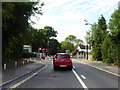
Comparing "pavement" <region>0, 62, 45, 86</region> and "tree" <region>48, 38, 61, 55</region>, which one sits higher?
"tree" <region>48, 38, 61, 55</region>

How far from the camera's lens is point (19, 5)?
1662 centimetres

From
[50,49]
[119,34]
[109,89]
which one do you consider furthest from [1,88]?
[50,49]

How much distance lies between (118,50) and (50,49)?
81747mm

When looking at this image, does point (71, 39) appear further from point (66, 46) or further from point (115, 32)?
point (115, 32)

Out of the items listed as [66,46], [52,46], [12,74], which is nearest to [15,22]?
[12,74]

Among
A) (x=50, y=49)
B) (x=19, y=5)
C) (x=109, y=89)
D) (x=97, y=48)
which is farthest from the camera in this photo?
(x=50, y=49)

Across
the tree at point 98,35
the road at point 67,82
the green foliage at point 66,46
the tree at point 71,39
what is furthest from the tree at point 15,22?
the tree at point 71,39

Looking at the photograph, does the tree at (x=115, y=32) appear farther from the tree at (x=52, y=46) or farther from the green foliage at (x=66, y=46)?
the green foliage at (x=66, y=46)

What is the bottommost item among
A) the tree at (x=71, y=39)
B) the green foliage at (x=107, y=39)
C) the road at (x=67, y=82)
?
the road at (x=67, y=82)

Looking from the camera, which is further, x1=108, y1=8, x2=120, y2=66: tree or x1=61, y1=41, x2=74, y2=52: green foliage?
x1=61, y1=41, x2=74, y2=52: green foliage

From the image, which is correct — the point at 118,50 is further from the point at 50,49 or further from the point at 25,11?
the point at 50,49

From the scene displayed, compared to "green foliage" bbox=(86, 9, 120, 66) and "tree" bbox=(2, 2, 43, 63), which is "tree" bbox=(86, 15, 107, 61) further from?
"tree" bbox=(2, 2, 43, 63)

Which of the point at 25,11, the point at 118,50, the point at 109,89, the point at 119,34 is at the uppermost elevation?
the point at 25,11

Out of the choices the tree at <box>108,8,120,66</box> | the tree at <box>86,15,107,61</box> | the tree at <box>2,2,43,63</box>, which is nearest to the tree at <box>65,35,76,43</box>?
the tree at <box>86,15,107,61</box>
